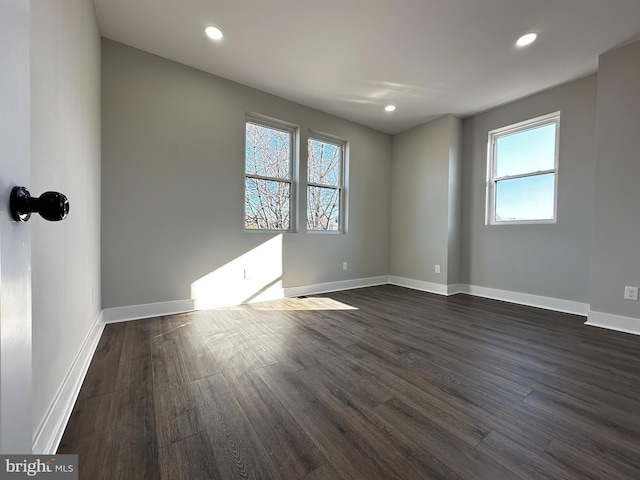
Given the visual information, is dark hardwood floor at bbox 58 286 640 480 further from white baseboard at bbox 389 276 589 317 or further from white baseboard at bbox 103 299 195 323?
white baseboard at bbox 389 276 589 317

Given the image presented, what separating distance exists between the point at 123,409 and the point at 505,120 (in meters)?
4.84

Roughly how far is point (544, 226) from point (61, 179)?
14.7ft

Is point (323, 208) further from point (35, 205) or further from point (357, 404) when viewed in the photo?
point (35, 205)

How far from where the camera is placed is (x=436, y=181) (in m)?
4.03

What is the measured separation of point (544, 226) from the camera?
3219 millimetres

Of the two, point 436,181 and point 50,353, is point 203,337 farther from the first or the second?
point 436,181

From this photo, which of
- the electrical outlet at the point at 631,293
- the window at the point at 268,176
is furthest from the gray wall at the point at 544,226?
the window at the point at 268,176

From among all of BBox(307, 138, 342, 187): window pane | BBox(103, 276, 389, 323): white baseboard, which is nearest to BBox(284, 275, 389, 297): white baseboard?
BBox(103, 276, 389, 323): white baseboard

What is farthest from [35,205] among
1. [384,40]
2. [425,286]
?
[425,286]

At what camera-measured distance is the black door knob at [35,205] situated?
448mm

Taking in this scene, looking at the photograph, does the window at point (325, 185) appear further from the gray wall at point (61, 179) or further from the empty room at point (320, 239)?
the gray wall at point (61, 179)

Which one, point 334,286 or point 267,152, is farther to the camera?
point 334,286

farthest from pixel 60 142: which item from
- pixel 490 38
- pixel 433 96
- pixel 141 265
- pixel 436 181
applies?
pixel 436 181

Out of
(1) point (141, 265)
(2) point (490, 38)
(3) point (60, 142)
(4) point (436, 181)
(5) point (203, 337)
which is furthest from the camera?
(4) point (436, 181)
